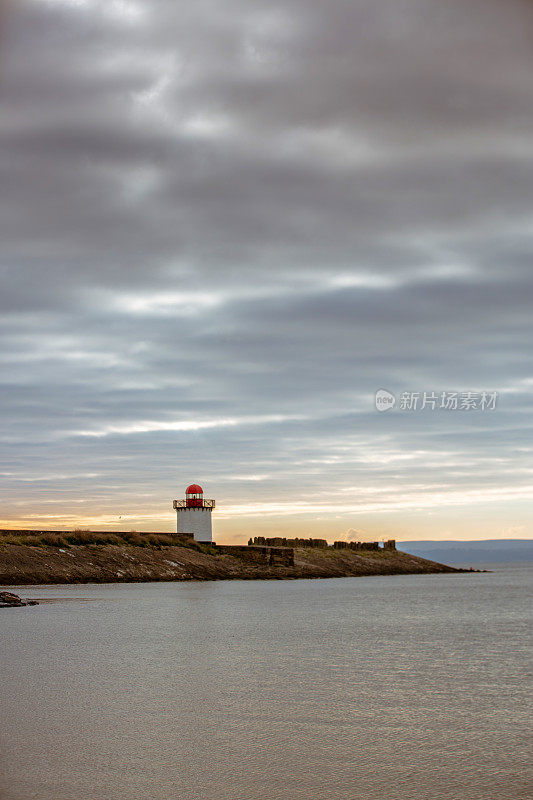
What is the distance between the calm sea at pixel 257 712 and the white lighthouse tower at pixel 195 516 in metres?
55.1

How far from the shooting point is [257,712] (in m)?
14.6

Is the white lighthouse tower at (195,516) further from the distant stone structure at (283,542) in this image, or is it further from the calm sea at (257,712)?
the calm sea at (257,712)

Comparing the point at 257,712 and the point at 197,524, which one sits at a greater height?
the point at 197,524

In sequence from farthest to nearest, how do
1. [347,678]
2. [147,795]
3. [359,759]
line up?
[347,678]
[359,759]
[147,795]

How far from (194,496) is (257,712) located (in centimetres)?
7270

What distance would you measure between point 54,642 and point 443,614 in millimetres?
22751

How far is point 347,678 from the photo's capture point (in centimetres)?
1888

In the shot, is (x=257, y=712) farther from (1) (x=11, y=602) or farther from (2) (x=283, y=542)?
(2) (x=283, y=542)

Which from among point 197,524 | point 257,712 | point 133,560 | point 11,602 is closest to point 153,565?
point 133,560

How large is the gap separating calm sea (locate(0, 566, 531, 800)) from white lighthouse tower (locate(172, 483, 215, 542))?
55.1 metres

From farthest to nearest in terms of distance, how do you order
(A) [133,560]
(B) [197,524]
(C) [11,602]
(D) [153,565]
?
(B) [197,524] → (D) [153,565] → (A) [133,560] → (C) [11,602]

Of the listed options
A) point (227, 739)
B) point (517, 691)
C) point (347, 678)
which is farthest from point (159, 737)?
point (517, 691)

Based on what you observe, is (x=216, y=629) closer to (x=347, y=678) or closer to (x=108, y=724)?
(x=347, y=678)

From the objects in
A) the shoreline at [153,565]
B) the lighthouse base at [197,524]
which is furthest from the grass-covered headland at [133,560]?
the lighthouse base at [197,524]
